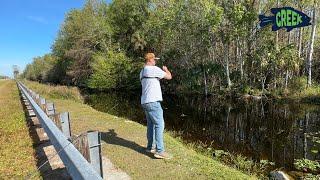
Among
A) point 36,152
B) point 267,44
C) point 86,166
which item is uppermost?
point 267,44

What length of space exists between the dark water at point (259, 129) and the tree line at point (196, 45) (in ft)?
25.6

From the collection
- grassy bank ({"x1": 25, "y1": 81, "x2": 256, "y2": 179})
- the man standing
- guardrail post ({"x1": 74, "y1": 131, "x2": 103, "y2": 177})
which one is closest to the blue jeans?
the man standing

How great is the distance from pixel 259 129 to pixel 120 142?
8107 mm

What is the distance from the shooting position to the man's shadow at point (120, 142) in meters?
7.75

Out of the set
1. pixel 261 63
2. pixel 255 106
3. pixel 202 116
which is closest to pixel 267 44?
pixel 261 63

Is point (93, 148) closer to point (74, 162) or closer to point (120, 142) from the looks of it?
point (74, 162)

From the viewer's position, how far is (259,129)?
48.2 feet

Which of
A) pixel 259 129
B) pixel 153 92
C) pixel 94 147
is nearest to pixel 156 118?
pixel 153 92

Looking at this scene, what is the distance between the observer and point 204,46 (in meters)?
33.4

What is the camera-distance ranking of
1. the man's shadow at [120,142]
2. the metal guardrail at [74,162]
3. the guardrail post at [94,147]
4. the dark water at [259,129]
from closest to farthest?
the metal guardrail at [74,162] → the guardrail post at [94,147] → the man's shadow at [120,142] → the dark water at [259,129]

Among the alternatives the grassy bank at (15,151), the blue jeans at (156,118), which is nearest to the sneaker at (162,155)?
the blue jeans at (156,118)

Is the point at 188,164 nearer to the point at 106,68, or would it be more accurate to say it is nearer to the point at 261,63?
the point at 261,63

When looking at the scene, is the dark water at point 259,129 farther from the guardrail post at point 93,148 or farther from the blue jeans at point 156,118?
the guardrail post at point 93,148

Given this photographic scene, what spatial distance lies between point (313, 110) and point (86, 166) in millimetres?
18645
